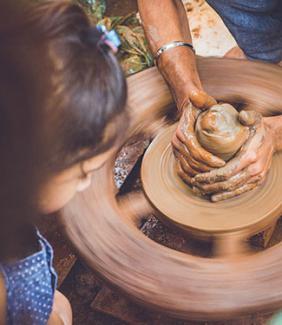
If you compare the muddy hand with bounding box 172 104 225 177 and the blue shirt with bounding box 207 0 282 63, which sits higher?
the muddy hand with bounding box 172 104 225 177

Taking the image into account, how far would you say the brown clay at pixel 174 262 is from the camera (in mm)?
1487

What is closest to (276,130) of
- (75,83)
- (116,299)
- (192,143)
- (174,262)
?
(192,143)

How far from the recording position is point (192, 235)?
1.70 meters

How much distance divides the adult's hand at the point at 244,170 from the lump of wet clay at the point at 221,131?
27mm

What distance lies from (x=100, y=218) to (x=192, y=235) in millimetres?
314

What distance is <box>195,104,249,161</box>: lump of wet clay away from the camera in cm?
161

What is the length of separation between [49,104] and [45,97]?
0.02 metres

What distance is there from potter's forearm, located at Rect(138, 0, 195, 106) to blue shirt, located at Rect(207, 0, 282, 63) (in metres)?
0.41

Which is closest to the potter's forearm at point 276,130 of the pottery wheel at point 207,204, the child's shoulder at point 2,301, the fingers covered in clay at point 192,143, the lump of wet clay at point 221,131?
the pottery wheel at point 207,204

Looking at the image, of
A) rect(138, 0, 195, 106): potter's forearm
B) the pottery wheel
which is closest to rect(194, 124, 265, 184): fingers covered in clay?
the pottery wheel

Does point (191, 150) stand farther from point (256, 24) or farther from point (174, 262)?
point (256, 24)

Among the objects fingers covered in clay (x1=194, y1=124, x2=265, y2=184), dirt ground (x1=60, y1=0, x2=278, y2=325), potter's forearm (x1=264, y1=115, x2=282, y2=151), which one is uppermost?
fingers covered in clay (x1=194, y1=124, x2=265, y2=184)

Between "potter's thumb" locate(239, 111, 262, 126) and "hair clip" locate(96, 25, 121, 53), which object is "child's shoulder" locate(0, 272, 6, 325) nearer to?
"hair clip" locate(96, 25, 121, 53)

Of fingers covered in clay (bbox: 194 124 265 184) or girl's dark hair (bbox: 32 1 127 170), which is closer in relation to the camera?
girl's dark hair (bbox: 32 1 127 170)
